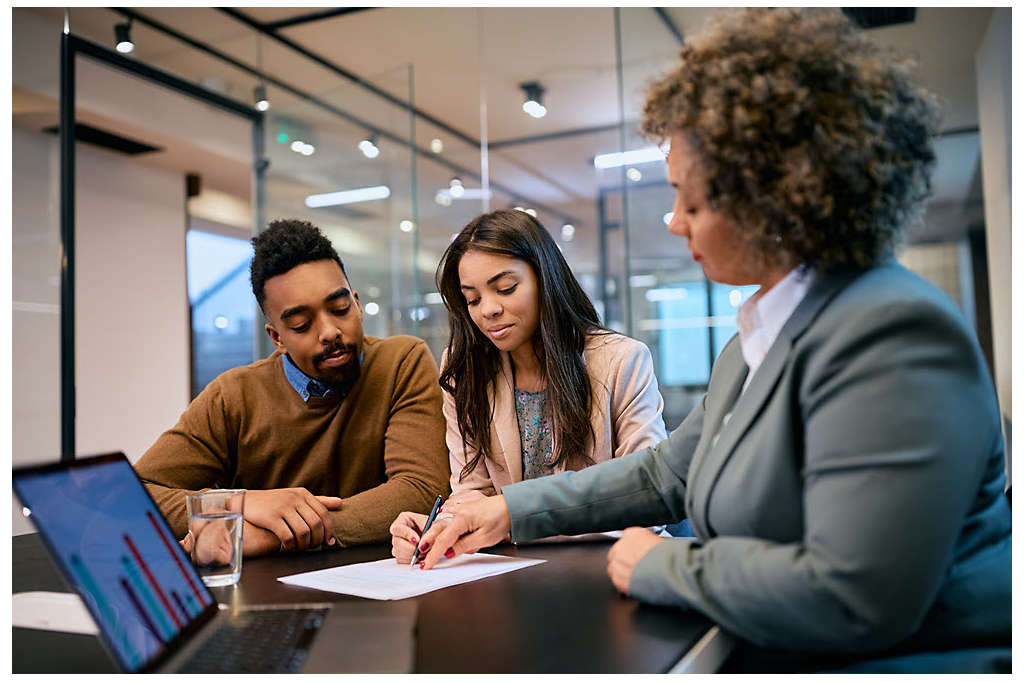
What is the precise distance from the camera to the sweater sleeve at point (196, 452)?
1.70 meters

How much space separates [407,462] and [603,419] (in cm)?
43

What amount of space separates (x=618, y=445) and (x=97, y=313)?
4.20 m

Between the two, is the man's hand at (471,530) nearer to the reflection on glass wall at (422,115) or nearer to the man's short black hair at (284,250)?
the man's short black hair at (284,250)

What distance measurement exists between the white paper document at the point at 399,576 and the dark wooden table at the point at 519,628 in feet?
0.08

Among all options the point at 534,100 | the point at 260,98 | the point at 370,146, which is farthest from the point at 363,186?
the point at 534,100

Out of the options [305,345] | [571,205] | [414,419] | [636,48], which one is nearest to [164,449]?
[305,345]

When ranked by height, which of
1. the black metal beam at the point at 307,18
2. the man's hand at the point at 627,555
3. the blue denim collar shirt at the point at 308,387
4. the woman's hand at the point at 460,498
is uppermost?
the black metal beam at the point at 307,18

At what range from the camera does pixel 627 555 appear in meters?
1.00

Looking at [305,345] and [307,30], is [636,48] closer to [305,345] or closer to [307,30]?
[307,30]

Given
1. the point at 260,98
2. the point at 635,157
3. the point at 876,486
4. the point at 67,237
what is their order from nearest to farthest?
the point at 876,486, the point at 67,237, the point at 635,157, the point at 260,98

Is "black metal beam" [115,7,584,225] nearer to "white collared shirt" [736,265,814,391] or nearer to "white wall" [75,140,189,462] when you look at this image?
"white wall" [75,140,189,462]

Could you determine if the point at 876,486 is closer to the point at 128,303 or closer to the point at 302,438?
the point at 302,438

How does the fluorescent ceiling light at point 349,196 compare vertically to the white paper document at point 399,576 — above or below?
above

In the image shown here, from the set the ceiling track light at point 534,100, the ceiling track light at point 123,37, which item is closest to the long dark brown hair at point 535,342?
the ceiling track light at point 123,37
